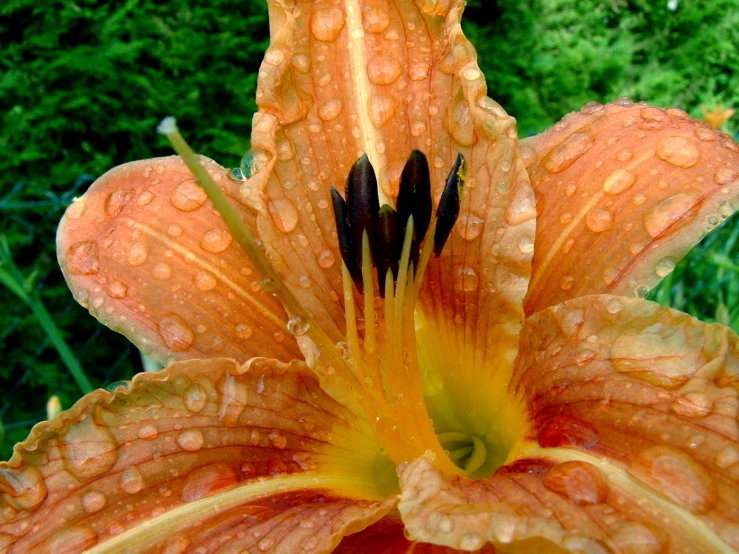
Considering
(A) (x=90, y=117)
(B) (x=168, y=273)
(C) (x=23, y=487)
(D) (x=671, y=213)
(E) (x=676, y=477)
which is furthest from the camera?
(A) (x=90, y=117)

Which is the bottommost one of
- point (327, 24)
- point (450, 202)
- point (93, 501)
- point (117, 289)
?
point (93, 501)

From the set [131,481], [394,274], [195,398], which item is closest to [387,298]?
[394,274]

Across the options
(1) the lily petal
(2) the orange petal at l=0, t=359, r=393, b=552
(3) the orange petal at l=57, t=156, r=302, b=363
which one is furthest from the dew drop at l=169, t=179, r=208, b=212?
(1) the lily petal

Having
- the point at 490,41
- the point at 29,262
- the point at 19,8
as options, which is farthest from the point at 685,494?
the point at 490,41

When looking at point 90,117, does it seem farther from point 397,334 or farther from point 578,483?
point 578,483

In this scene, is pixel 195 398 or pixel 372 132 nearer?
pixel 195 398

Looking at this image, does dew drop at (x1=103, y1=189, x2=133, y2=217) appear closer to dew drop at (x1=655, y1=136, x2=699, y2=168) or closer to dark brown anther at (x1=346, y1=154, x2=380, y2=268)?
dark brown anther at (x1=346, y1=154, x2=380, y2=268)

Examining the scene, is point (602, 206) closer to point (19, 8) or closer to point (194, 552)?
point (194, 552)

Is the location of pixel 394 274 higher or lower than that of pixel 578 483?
higher
